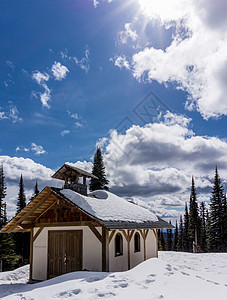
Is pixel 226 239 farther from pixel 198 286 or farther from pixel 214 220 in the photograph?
pixel 198 286

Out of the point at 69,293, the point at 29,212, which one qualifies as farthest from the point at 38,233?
the point at 69,293

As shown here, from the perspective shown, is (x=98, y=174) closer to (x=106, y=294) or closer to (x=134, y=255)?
(x=134, y=255)

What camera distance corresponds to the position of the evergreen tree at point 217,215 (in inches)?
1249

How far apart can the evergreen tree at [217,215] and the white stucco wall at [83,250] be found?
989 inches

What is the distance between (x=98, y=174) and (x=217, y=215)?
16939mm

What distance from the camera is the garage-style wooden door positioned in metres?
12.5

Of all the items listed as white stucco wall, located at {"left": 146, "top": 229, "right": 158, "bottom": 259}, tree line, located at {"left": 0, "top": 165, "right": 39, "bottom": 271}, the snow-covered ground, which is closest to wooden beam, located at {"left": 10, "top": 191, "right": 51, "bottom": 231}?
the snow-covered ground

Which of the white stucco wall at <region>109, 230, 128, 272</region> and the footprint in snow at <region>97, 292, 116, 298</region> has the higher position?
the footprint in snow at <region>97, 292, 116, 298</region>

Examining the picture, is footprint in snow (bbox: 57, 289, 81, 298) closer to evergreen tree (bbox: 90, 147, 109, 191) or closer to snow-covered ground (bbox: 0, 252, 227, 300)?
snow-covered ground (bbox: 0, 252, 227, 300)

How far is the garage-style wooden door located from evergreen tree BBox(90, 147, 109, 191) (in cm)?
1961

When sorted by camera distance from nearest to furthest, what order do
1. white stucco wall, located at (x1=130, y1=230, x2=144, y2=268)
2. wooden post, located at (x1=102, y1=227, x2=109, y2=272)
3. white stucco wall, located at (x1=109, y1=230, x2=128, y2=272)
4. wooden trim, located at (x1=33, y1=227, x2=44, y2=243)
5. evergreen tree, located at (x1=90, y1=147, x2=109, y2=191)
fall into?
wooden post, located at (x1=102, y1=227, x2=109, y2=272) → white stucco wall, located at (x1=109, y1=230, x2=128, y2=272) → wooden trim, located at (x1=33, y1=227, x2=44, y2=243) → white stucco wall, located at (x1=130, y1=230, x2=144, y2=268) → evergreen tree, located at (x1=90, y1=147, x2=109, y2=191)

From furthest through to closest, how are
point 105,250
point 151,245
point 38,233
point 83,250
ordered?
point 151,245
point 38,233
point 83,250
point 105,250

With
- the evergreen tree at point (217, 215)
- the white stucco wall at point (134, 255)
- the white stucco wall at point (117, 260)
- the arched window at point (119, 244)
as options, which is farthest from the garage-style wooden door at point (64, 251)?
the evergreen tree at point (217, 215)

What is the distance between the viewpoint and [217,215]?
32438mm
